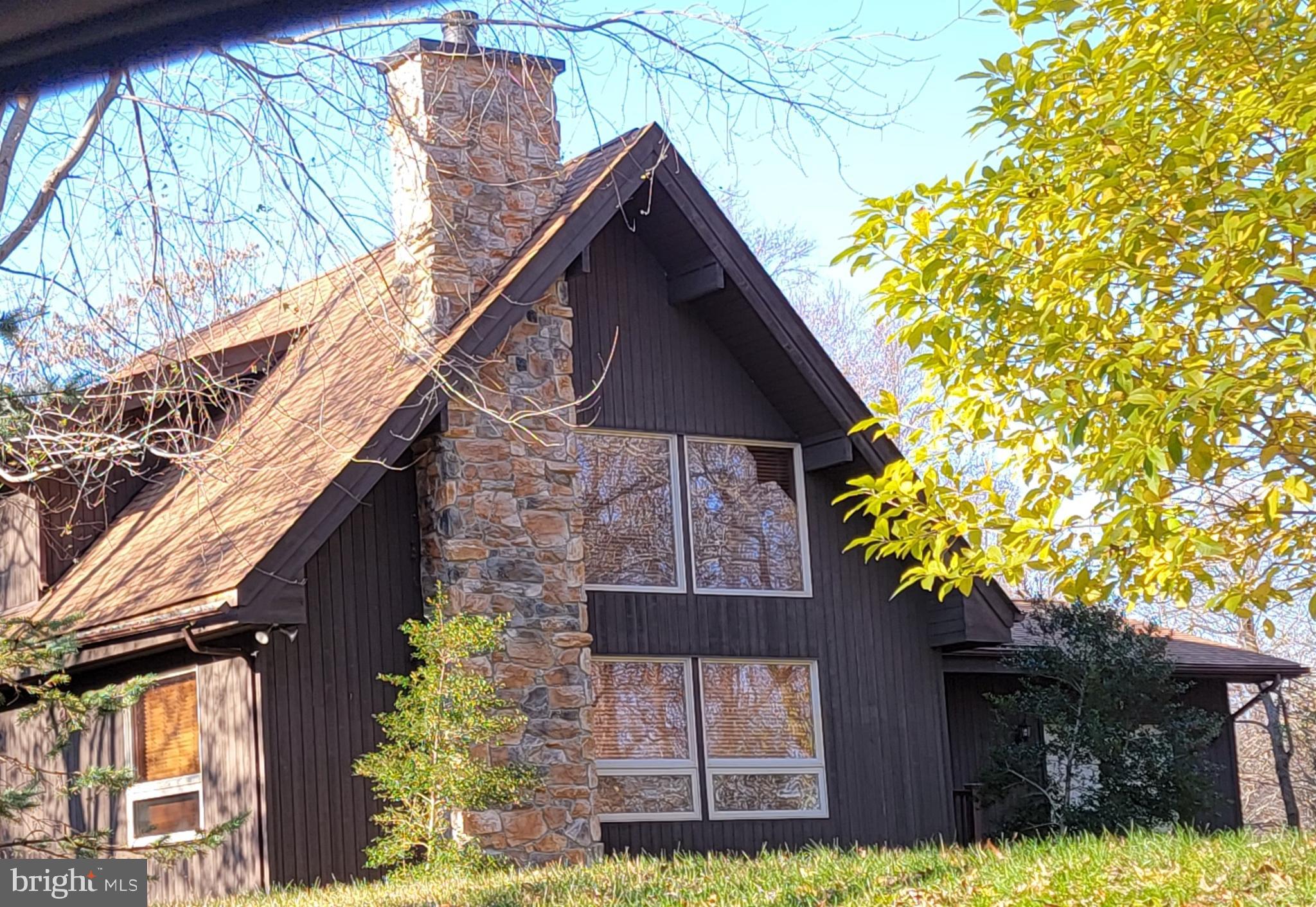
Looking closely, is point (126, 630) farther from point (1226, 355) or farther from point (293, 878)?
point (1226, 355)

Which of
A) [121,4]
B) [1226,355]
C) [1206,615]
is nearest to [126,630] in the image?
[1226,355]

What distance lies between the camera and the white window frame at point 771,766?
15172 mm

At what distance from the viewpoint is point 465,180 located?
1430 cm

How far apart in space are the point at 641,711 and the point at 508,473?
106 inches

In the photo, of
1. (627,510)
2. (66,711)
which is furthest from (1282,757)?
(66,711)

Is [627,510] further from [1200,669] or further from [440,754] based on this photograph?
[1200,669]

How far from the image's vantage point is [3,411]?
32.7 feet

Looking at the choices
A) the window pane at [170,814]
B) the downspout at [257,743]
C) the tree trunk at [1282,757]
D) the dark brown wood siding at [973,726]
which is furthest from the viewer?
the tree trunk at [1282,757]

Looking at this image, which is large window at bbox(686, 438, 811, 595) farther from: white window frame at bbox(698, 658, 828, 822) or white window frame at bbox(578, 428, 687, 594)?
white window frame at bbox(698, 658, 828, 822)

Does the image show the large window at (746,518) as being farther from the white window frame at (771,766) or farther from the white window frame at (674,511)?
the white window frame at (771,766)

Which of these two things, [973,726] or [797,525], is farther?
[973,726]

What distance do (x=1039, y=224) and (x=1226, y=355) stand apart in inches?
48.9

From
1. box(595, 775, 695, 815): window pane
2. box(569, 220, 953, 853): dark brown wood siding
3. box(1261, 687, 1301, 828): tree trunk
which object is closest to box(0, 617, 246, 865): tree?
box(595, 775, 695, 815): window pane

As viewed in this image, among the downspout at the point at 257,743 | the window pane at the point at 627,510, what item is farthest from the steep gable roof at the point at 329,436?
the window pane at the point at 627,510
